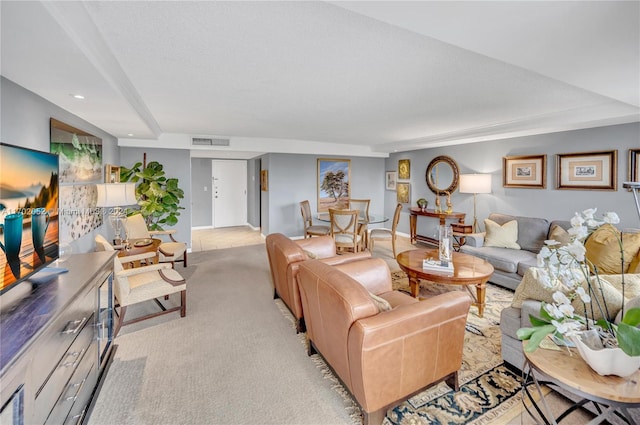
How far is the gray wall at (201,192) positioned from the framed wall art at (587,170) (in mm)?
7587

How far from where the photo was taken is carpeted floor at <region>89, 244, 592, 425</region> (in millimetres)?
1721

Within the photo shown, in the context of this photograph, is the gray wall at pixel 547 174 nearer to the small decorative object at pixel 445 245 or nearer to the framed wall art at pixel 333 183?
the framed wall art at pixel 333 183

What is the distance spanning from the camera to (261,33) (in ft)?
5.76

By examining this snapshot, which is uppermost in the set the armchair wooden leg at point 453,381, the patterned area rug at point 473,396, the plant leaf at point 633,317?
the plant leaf at point 633,317

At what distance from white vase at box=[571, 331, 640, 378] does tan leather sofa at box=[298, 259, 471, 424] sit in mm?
636

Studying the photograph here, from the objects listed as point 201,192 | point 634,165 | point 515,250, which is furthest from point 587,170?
point 201,192

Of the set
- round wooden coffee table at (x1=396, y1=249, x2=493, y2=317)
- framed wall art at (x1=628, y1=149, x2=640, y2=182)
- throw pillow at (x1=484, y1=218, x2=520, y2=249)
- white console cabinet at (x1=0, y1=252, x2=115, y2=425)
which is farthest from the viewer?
throw pillow at (x1=484, y1=218, x2=520, y2=249)

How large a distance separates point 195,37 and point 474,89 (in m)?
2.47

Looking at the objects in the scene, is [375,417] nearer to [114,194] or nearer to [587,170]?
[114,194]

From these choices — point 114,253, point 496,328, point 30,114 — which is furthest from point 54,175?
point 496,328

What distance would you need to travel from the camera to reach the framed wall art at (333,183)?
6926 mm

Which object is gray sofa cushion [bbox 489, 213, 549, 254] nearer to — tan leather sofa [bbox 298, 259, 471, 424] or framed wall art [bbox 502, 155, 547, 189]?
framed wall art [bbox 502, 155, 547, 189]

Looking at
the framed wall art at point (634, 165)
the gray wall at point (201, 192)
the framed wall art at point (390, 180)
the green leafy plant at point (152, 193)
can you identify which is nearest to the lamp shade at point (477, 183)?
the framed wall art at point (634, 165)

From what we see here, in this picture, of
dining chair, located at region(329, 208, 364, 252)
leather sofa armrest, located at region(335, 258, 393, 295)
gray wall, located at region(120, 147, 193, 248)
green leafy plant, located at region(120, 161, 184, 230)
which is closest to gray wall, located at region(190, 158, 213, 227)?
gray wall, located at region(120, 147, 193, 248)
